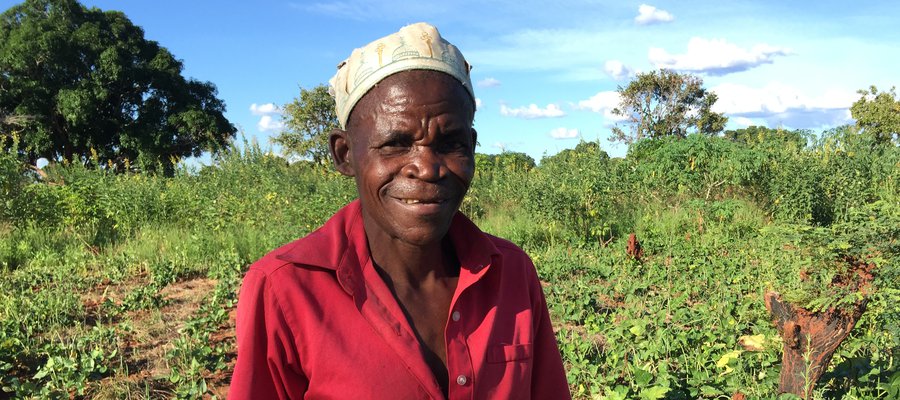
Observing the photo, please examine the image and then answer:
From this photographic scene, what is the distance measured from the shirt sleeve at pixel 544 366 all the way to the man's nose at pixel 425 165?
1.40ft

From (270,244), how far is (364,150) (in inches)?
258

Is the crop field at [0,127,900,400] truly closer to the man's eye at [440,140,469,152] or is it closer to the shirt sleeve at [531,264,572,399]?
the shirt sleeve at [531,264,572,399]

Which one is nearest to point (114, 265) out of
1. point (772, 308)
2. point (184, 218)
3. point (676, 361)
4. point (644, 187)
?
point (184, 218)

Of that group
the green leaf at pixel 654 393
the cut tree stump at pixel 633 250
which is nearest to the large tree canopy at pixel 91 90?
the cut tree stump at pixel 633 250

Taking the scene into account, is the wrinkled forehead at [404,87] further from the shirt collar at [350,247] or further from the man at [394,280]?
the shirt collar at [350,247]

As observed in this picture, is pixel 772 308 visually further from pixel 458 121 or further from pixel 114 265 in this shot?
pixel 114 265

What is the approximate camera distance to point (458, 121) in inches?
51.8

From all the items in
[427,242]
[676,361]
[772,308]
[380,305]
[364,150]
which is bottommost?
[676,361]

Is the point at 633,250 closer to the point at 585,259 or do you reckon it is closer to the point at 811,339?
the point at 585,259

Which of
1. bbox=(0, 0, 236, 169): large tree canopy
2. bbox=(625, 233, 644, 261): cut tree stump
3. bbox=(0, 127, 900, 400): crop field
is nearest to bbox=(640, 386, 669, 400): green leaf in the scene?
bbox=(0, 127, 900, 400): crop field

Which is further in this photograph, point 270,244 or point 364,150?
point 270,244

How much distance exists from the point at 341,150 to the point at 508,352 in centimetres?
56

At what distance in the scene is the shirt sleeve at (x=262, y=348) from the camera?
1.20m

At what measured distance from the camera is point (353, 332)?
1.25 m
